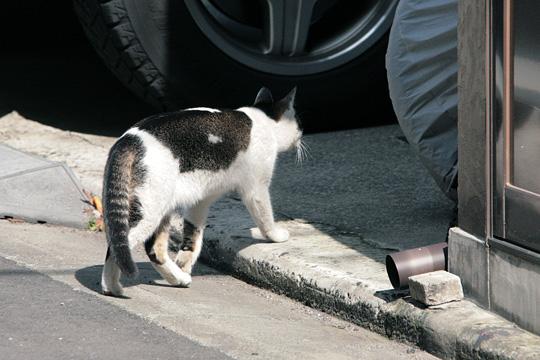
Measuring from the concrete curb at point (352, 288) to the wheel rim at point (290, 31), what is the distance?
1.16 m

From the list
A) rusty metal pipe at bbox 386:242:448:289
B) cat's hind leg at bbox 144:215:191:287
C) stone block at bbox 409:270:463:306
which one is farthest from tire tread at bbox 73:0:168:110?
stone block at bbox 409:270:463:306

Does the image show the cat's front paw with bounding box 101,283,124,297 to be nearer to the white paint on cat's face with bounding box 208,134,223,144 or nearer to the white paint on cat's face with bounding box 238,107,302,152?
the white paint on cat's face with bounding box 208,134,223,144

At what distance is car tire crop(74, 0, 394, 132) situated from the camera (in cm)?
668

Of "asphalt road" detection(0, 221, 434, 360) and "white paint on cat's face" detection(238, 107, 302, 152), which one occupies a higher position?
"white paint on cat's face" detection(238, 107, 302, 152)

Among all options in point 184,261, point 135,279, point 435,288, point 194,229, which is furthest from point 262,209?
point 435,288

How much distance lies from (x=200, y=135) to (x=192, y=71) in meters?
1.89

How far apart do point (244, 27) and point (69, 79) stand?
1910 millimetres

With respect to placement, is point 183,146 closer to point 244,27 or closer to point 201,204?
point 201,204

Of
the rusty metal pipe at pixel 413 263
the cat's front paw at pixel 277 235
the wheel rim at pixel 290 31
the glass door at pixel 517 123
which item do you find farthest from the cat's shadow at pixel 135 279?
the wheel rim at pixel 290 31

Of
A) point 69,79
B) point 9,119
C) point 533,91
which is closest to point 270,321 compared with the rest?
point 533,91

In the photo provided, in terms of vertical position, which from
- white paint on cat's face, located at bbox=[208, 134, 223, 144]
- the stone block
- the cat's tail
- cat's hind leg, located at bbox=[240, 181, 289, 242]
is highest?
white paint on cat's face, located at bbox=[208, 134, 223, 144]

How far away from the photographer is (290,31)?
6887 millimetres

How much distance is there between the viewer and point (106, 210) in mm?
4785

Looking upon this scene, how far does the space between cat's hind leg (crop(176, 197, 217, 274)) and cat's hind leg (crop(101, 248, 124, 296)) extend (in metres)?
0.50
